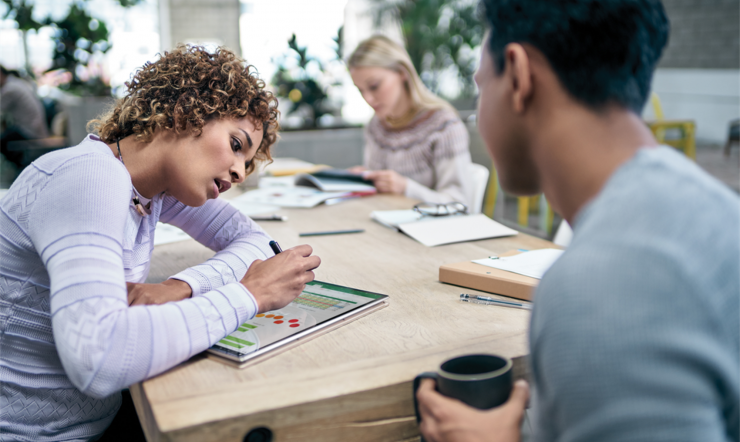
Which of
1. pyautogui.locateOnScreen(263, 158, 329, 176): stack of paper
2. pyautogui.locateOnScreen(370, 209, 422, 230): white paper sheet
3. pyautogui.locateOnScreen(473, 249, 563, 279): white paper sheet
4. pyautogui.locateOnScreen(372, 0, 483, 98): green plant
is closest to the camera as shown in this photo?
pyautogui.locateOnScreen(473, 249, 563, 279): white paper sheet

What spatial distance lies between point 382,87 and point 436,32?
3792 mm

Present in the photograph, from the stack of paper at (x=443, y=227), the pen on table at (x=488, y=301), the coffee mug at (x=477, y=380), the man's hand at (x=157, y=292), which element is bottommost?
the stack of paper at (x=443, y=227)

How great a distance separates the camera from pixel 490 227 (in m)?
1.55

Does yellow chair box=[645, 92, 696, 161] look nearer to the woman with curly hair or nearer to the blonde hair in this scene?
the blonde hair

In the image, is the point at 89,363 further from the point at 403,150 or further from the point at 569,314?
the point at 403,150

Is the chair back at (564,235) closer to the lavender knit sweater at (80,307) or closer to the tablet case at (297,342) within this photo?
the tablet case at (297,342)

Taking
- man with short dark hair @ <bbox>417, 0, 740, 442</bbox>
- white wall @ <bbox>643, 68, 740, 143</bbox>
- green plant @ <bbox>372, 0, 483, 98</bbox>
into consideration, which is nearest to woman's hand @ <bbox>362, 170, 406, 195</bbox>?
man with short dark hair @ <bbox>417, 0, 740, 442</bbox>

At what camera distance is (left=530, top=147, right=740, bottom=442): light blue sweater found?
44 cm

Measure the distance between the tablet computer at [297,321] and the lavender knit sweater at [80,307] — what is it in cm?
3

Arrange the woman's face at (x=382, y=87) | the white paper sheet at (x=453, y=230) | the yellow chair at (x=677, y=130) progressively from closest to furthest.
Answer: the white paper sheet at (x=453, y=230), the woman's face at (x=382, y=87), the yellow chair at (x=677, y=130)

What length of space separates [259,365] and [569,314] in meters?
0.48

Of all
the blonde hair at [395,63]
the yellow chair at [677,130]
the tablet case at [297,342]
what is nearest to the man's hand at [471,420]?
the tablet case at [297,342]

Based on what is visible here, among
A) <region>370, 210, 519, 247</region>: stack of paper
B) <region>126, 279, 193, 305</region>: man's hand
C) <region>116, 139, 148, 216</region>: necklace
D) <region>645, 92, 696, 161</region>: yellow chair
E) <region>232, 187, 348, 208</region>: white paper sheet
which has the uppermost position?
<region>116, 139, 148, 216</region>: necklace

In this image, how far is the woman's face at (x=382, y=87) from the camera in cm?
255
